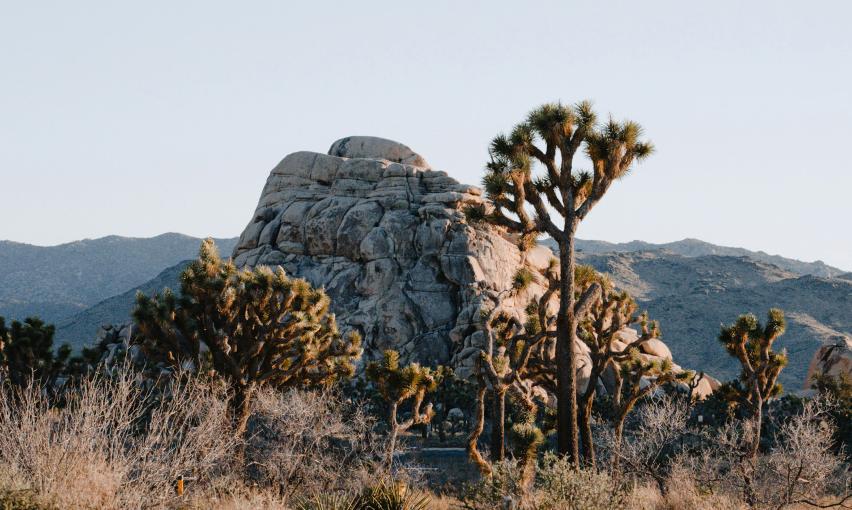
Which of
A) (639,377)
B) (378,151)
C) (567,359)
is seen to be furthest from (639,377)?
(378,151)

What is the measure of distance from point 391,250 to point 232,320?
27497 mm

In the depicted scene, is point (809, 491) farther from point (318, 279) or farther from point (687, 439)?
point (318, 279)

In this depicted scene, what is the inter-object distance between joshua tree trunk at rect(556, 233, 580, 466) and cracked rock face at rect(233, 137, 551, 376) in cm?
2574

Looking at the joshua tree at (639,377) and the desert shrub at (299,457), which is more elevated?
the joshua tree at (639,377)

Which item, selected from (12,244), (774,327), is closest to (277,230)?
(774,327)

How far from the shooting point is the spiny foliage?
21641mm

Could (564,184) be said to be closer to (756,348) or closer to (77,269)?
(756,348)

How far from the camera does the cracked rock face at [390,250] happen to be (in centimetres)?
4622

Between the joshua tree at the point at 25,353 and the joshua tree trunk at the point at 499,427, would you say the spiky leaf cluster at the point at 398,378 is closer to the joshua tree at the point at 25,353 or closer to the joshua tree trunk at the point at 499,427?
the joshua tree trunk at the point at 499,427

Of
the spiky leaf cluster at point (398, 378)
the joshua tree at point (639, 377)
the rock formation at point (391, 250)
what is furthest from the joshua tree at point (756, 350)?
the rock formation at point (391, 250)

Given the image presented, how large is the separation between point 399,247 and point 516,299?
775cm

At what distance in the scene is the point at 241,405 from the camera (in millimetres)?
22578

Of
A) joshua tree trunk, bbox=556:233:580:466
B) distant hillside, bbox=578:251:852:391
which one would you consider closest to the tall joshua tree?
joshua tree trunk, bbox=556:233:580:466

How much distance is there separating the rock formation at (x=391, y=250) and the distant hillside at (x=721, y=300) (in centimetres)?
1964
